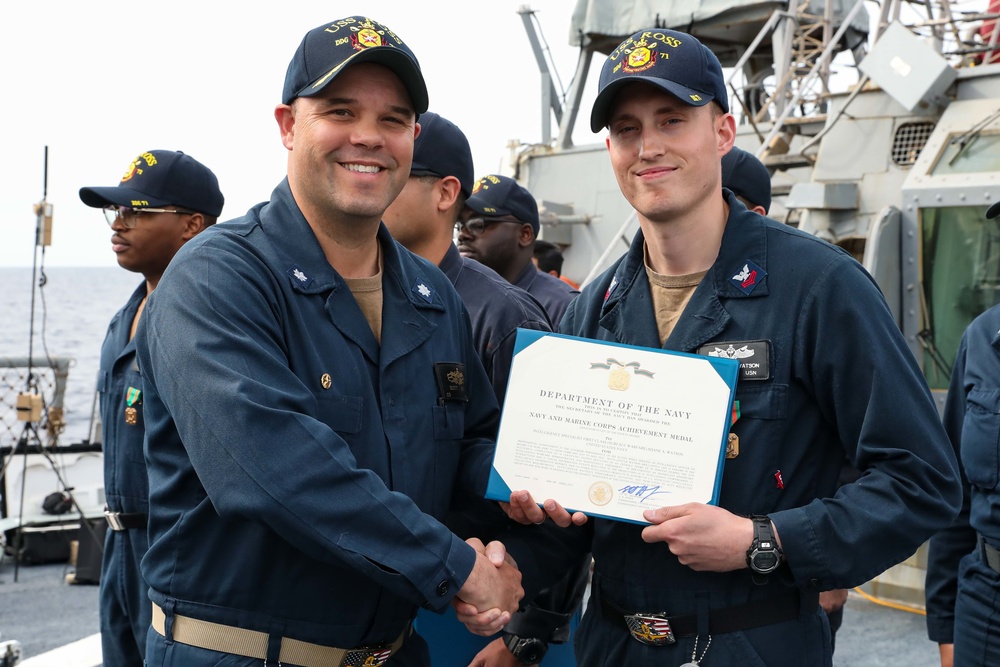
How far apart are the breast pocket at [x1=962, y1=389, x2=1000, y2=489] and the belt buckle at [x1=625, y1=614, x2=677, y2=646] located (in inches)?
63.5

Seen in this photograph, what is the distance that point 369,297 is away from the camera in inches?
104

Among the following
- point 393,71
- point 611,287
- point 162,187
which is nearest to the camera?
point 393,71

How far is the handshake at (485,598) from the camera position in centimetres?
234

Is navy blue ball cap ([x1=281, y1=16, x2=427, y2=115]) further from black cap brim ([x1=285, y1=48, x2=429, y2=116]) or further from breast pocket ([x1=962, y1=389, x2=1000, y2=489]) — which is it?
breast pocket ([x1=962, y1=389, x2=1000, y2=489])

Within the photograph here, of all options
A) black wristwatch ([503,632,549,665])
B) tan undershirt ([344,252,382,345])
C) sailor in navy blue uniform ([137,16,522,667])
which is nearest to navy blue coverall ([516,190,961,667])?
sailor in navy blue uniform ([137,16,522,667])

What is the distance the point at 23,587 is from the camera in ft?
24.6

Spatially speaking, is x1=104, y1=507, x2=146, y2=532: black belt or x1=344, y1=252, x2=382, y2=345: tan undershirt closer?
x1=344, y1=252, x2=382, y2=345: tan undershirt

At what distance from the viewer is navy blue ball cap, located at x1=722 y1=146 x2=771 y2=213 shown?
465 centimetres

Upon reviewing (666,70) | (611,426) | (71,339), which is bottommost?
(71,339)

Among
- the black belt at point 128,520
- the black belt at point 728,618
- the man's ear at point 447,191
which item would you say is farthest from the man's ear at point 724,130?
the black belt at point 128,520

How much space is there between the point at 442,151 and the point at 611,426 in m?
1.99

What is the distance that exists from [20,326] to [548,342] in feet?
319

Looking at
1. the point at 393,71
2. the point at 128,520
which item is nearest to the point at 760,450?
the point at 393,71

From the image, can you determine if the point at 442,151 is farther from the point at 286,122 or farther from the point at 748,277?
the point at 748,277
